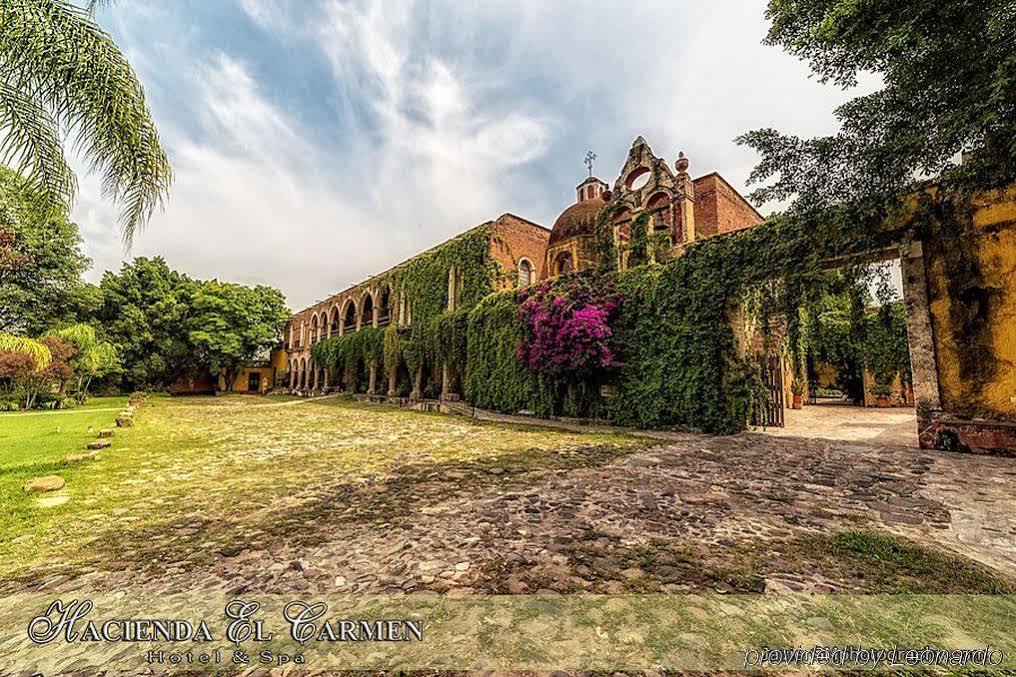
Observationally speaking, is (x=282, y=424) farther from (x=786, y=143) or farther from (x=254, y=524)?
(x=786, y=143)

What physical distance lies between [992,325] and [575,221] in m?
15.9

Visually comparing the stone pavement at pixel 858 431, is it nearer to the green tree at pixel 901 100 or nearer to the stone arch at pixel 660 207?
the green tree at pixel 901 100

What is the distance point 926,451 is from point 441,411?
14073 millimetres

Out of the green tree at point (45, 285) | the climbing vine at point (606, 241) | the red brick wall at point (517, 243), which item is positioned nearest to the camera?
the climbing vine at point (606, 241)

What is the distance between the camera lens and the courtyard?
98.3 inches

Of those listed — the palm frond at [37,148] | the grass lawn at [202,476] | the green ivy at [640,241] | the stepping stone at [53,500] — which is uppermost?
the green ivy at [640,241]

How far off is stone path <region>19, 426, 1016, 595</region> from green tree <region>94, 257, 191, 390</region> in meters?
33.2

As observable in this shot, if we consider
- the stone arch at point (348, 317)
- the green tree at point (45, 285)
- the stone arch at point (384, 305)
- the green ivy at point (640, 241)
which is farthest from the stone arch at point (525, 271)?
the green tree at point (45, 285)

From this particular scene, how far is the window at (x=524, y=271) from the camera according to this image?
1962 centimetres

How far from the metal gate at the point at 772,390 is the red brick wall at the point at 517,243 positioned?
35.8 ft

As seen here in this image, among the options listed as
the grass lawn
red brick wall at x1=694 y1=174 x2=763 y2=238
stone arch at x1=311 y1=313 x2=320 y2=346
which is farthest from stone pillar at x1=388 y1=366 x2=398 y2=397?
red brick wall at x1=694 y1=174 x2=763 y2=238

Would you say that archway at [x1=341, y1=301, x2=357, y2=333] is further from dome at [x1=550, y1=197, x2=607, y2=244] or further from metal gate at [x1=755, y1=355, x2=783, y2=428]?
metal gate at [x1=755, y1=355, x2=783, y2=428]

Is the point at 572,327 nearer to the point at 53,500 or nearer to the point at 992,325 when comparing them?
the point at 992,325

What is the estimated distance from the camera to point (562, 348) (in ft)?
34.0
